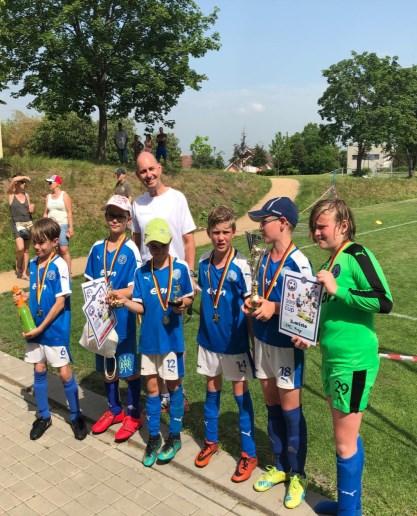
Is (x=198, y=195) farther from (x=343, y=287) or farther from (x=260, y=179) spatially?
(x=343, y=287)

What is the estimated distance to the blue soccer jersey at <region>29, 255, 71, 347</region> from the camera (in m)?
4.37

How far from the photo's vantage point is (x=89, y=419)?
491 cm

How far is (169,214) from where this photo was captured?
4410 millimetres

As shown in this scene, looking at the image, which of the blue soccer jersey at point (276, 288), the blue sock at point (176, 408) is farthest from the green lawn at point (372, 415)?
the blue soccer jersey at point (276, 288)

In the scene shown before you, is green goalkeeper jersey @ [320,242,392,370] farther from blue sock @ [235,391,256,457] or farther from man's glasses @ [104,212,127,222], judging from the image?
man's glasses @ [104,212,127,222]

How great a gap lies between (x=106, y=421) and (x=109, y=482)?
835mm

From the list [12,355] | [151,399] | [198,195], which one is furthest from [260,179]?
[151,399]

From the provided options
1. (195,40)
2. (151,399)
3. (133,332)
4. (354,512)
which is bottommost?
(354,512)

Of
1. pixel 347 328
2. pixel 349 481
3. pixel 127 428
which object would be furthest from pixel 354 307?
pixel 127 428

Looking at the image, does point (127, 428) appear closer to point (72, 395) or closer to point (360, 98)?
point (72, 395)

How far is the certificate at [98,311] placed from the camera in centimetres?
421

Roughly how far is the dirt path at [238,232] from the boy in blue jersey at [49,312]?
6.46 metres

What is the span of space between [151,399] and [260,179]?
24.7 meters

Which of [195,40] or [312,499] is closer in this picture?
[312,499]
